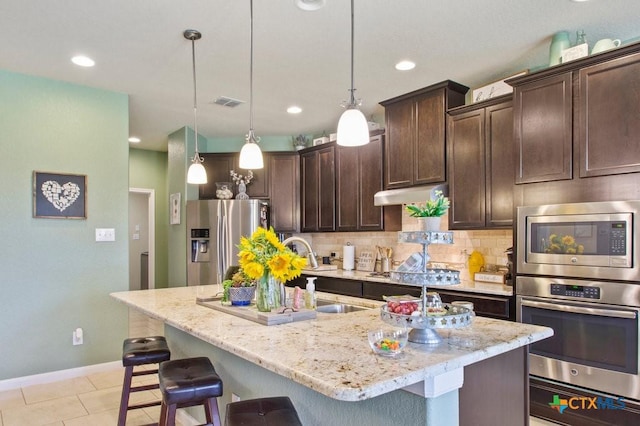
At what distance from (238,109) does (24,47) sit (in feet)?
6.63

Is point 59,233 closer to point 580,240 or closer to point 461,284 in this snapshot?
point 461,284

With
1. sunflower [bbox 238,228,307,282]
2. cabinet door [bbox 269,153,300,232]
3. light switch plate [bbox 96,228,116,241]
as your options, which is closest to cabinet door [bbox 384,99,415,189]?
cabinet door [bbox 269,153,300,232]

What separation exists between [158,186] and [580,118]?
632 centimetres

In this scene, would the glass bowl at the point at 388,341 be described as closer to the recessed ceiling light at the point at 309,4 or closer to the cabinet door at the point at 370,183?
the recessed ceiling light at the point at 309,4

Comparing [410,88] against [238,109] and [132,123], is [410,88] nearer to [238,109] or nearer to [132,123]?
[238,109]

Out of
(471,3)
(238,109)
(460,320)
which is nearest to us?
(460,320)

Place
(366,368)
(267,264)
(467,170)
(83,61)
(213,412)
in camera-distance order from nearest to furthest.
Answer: (366,368), (213,412), (267,264), (83,61), (467,170)

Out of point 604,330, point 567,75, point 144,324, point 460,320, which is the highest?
point 567,75

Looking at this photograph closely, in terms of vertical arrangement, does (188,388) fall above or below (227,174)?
below

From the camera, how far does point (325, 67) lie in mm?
3510

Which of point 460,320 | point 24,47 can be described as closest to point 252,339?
point 460,320

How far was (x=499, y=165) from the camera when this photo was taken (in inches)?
131

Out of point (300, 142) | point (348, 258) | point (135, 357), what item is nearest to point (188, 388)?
point (135, 357)

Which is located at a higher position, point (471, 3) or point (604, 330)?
point (471, 3)
